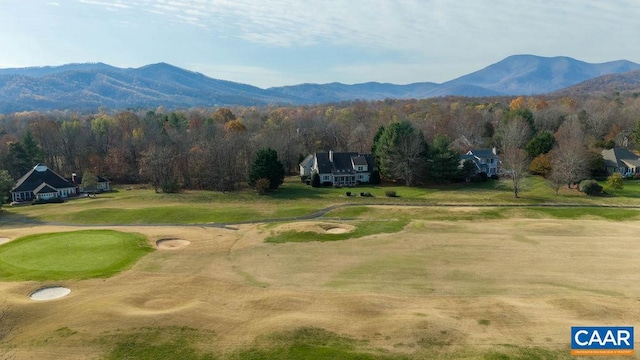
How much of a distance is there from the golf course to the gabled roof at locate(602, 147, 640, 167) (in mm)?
21089

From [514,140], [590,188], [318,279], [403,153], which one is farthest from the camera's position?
[514,140]

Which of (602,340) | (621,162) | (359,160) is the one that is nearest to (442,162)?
(359,160)

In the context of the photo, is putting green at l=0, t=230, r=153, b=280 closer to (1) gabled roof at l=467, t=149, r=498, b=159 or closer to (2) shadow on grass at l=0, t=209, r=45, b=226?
(2) shadow on grass at l=0, t=209, r=45, b=226

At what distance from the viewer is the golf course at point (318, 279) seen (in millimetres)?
22766

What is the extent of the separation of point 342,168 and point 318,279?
50.6 m

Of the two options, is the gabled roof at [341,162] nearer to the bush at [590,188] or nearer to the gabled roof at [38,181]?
the bush at [590,188]

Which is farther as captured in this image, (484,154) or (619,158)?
(484,154)

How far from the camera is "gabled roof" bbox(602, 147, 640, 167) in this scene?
79294 mm

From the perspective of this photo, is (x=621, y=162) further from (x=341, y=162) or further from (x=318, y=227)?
(x=318, y=227)

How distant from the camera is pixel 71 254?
129ft

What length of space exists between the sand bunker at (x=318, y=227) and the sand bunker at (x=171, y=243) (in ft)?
34.0

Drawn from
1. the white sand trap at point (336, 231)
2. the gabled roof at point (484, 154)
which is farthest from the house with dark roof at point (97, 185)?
the gabled roof at point (484, 154)

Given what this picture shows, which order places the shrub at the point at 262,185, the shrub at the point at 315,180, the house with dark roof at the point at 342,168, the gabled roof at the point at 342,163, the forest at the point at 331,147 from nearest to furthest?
1. the shrub at the point at 262,185
2. the forest at the point at 331,147
3. the shrub at the point at 315,180
4. the house with dark roof at the point at 342,168
5. the gabled roof at the point at 342,163

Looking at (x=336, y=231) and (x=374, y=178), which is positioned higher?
(x=374, y=178)
